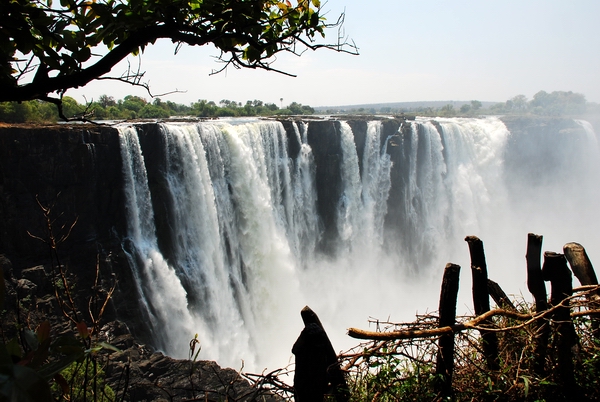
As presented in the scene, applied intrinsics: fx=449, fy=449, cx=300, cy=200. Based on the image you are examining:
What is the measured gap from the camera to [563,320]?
2.78 metres

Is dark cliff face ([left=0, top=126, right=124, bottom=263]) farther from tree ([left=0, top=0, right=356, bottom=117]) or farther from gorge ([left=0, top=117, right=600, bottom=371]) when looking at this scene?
tree ([left=0, top=0, right=356, bottom=117])

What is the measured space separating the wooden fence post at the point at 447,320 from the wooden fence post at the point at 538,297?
68cm

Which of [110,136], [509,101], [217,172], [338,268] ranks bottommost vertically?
[338,268]

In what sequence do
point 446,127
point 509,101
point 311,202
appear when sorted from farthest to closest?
point 509,101
point 446,127
point 311,202

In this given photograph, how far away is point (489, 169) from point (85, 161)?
23.6m

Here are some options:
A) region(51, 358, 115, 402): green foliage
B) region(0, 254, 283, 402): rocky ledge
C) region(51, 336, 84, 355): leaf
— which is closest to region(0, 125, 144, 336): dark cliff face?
region(0, 254, 283, 402): rocky ledge

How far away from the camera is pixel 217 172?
15234 millimetres

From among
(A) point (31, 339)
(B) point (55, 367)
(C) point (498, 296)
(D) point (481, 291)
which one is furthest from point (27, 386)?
(C) point (498, 296)

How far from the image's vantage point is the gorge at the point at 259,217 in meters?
12.7

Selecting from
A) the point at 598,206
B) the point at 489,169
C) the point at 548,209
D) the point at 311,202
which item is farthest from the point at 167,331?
the point at 598,206

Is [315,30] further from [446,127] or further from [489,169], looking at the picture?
[489,169]

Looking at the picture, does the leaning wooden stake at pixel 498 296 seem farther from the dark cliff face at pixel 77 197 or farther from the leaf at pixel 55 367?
the dark cliff face at pixel 77 197

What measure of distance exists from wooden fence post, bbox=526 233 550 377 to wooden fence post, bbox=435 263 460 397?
0.68 meters

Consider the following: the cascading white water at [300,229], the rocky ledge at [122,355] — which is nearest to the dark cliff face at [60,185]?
the cascading white water at [300,229]
